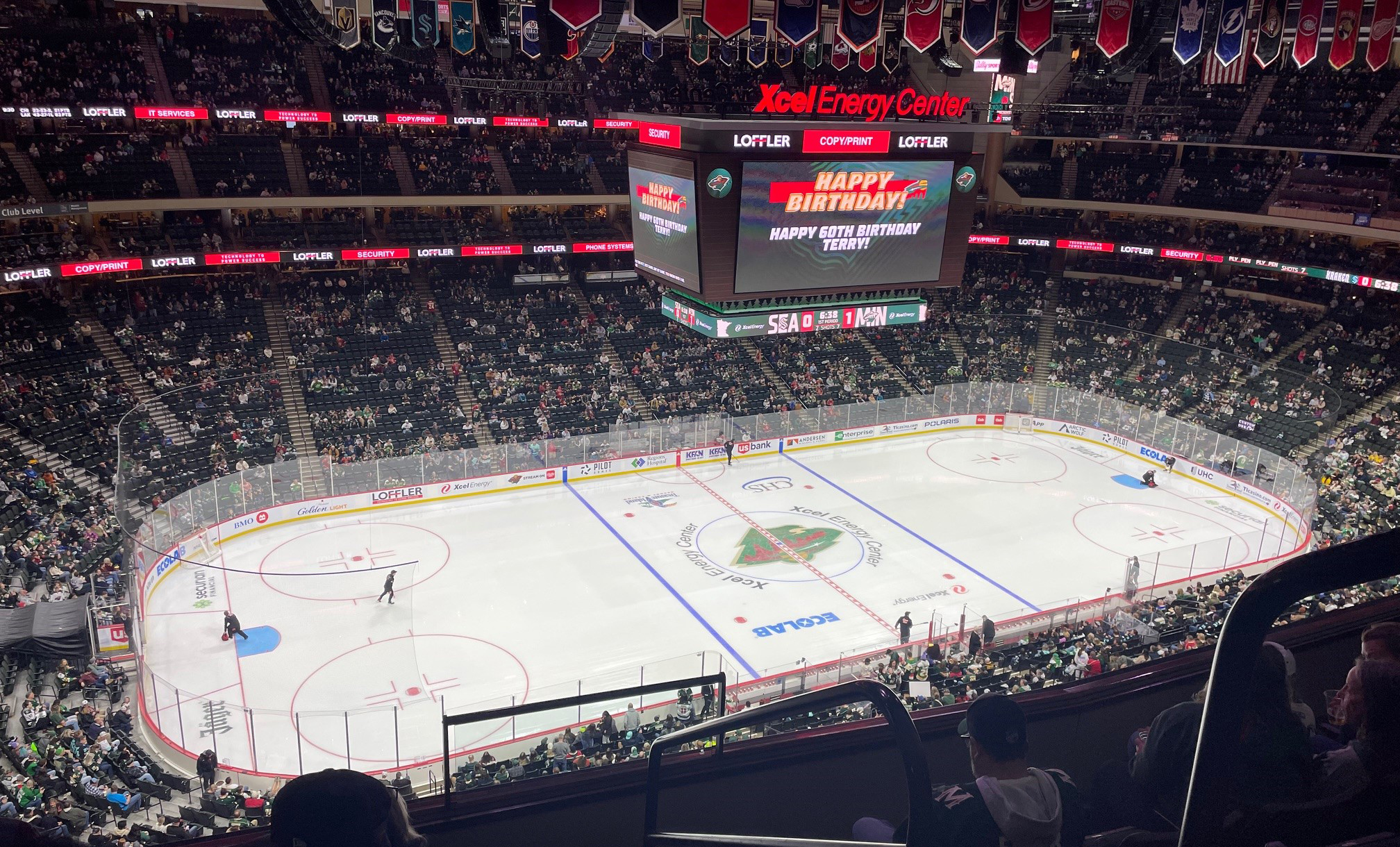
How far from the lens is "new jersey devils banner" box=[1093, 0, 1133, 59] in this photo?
14766mm

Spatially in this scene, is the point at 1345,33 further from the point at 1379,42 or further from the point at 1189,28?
the point at 1189,28

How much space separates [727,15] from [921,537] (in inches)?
612

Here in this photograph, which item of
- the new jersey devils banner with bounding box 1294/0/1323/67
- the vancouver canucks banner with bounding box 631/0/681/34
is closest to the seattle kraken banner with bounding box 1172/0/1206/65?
the new jersey devils banner with bounding box 1294/0/1323/67

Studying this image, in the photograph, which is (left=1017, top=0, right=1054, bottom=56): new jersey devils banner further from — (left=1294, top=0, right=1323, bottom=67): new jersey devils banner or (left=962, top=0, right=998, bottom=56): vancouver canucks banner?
(left=1294, top=0, right=1323, bottom=67): new jersey devils banner

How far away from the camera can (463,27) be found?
17.9 metres

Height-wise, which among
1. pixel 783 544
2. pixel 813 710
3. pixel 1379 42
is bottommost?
pixel 783 544

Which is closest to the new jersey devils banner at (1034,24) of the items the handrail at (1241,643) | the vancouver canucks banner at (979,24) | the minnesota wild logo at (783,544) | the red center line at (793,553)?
the vancouver canucks banner at (979,24)

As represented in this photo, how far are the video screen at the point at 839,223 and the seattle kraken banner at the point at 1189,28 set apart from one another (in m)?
4.80

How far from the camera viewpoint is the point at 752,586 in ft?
76.6

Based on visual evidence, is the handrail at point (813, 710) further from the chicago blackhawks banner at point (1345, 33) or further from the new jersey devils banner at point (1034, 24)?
the chicago blackhawks banner at point (1345, 33)

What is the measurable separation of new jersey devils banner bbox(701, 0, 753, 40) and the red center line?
12.4 meters

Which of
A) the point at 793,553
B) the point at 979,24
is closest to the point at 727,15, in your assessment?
the point at 979,24

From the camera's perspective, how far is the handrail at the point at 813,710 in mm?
2123

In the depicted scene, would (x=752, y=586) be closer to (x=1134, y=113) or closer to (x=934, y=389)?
(x=934, y=389)
